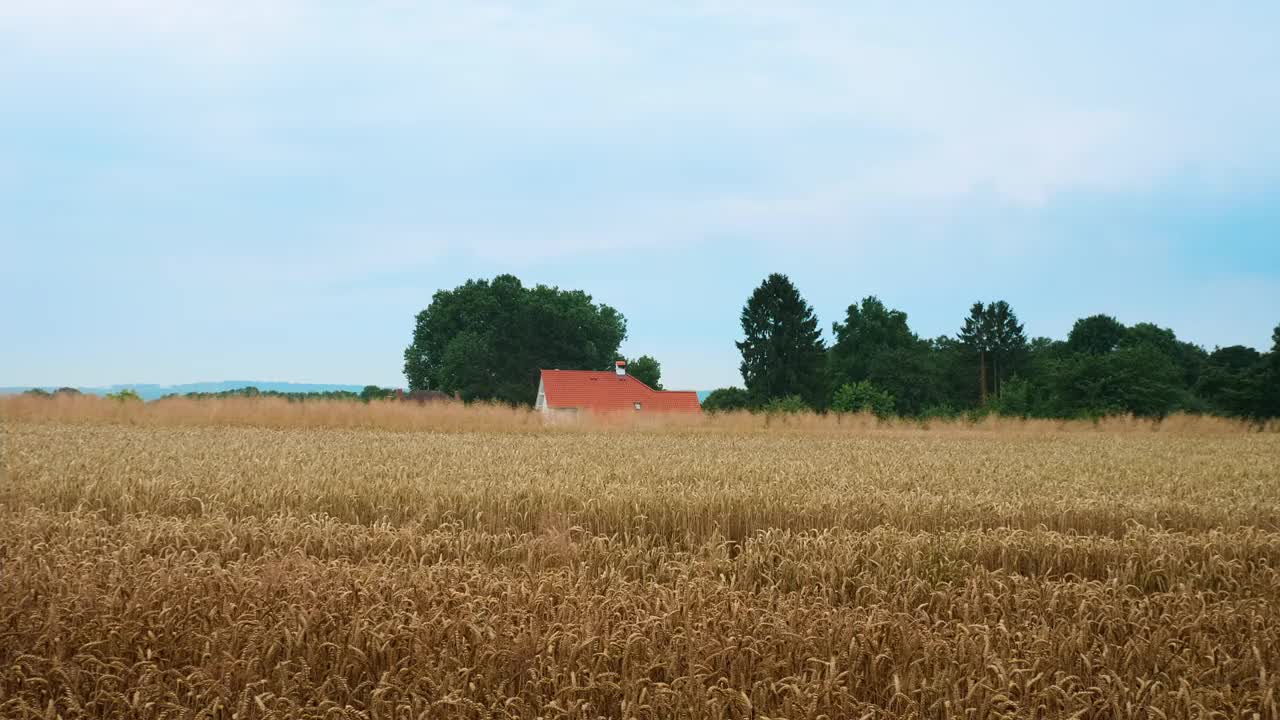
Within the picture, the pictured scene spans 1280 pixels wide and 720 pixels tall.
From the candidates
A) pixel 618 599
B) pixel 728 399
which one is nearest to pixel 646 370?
pixel 728 399

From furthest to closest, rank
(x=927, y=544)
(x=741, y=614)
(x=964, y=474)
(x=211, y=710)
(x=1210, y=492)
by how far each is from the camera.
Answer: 1. (x=964, y=474)
2. (x=1210, y=492)
3. (x=927, y=544)
4. (x=741, y=614)
5. (x=211, y=710)

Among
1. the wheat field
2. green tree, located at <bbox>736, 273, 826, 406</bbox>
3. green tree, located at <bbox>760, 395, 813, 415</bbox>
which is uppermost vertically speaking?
green tree, located at <bbox>736, 273, 826, 406</bbox>

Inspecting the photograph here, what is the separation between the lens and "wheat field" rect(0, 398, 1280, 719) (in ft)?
11.3

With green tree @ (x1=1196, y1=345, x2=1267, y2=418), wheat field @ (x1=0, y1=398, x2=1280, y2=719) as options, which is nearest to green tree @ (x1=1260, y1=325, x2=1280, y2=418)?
green tree @ (x1=1196, y1=345, x2=1267, y2=418)

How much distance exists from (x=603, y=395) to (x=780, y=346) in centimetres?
1740

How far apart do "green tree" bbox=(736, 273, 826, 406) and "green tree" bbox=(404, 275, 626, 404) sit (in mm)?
13725

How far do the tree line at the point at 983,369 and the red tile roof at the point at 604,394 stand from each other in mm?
7918

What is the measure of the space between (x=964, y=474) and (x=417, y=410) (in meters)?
19.7

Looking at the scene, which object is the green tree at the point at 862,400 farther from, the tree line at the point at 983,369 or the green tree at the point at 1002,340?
the green tree at the point at 1002,340

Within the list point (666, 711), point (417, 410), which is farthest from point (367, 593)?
point (417, 410)

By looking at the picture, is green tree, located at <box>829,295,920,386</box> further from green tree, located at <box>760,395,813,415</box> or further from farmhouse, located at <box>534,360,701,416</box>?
farmhouse, located at <box>534,360,701,416</box>

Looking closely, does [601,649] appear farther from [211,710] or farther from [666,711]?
[211,710]

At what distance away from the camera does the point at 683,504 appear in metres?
7.77

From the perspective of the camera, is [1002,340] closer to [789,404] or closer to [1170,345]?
[1170,345]
